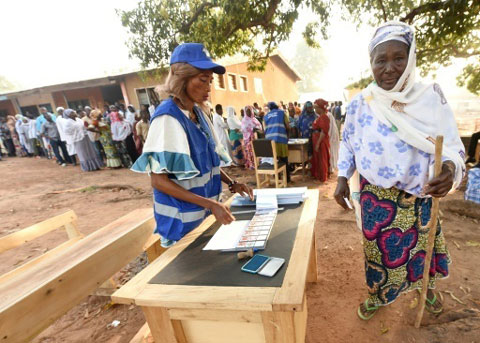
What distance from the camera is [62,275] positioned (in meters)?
1.63

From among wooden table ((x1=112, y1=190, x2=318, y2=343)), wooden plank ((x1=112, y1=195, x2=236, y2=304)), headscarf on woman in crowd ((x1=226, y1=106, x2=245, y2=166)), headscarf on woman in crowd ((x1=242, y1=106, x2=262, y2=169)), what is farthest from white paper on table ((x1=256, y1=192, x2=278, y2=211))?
headscarf on woman in crowd ((x1=226, y1=106, x2=245, y2=166))

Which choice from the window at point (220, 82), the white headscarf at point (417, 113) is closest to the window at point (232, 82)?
the window at point (220, 82)

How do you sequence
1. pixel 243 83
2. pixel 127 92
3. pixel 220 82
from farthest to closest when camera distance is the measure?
1. pixel 243 83
2. pixel 220 82
3. pixel 127 92

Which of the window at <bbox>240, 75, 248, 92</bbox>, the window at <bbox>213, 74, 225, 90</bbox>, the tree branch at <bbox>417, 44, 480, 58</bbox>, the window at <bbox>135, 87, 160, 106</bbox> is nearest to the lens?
the tree branch at <bbox>417, 44, 480, 58</bbox>

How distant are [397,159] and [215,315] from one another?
1250mm

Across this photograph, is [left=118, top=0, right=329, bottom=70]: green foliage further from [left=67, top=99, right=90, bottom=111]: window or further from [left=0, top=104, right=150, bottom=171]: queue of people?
[left=67, top=99, right=90, bottom=111]: window

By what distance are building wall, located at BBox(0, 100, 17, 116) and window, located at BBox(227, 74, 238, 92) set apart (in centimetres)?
1467

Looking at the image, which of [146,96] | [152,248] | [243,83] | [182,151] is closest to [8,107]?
[146,96]

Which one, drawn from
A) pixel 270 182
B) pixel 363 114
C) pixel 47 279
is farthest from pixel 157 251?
pixel 270 182

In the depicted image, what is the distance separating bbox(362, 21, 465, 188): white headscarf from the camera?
1.35 meters

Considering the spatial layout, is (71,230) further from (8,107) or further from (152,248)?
(8,107)

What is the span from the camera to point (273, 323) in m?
1.02

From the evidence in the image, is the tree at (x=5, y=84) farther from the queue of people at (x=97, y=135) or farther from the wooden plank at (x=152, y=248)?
the wooden plank at (x=152, y=248)

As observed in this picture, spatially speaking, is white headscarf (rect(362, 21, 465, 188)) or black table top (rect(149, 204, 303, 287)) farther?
white headscarf (rect(362, 21, 465, 188))
